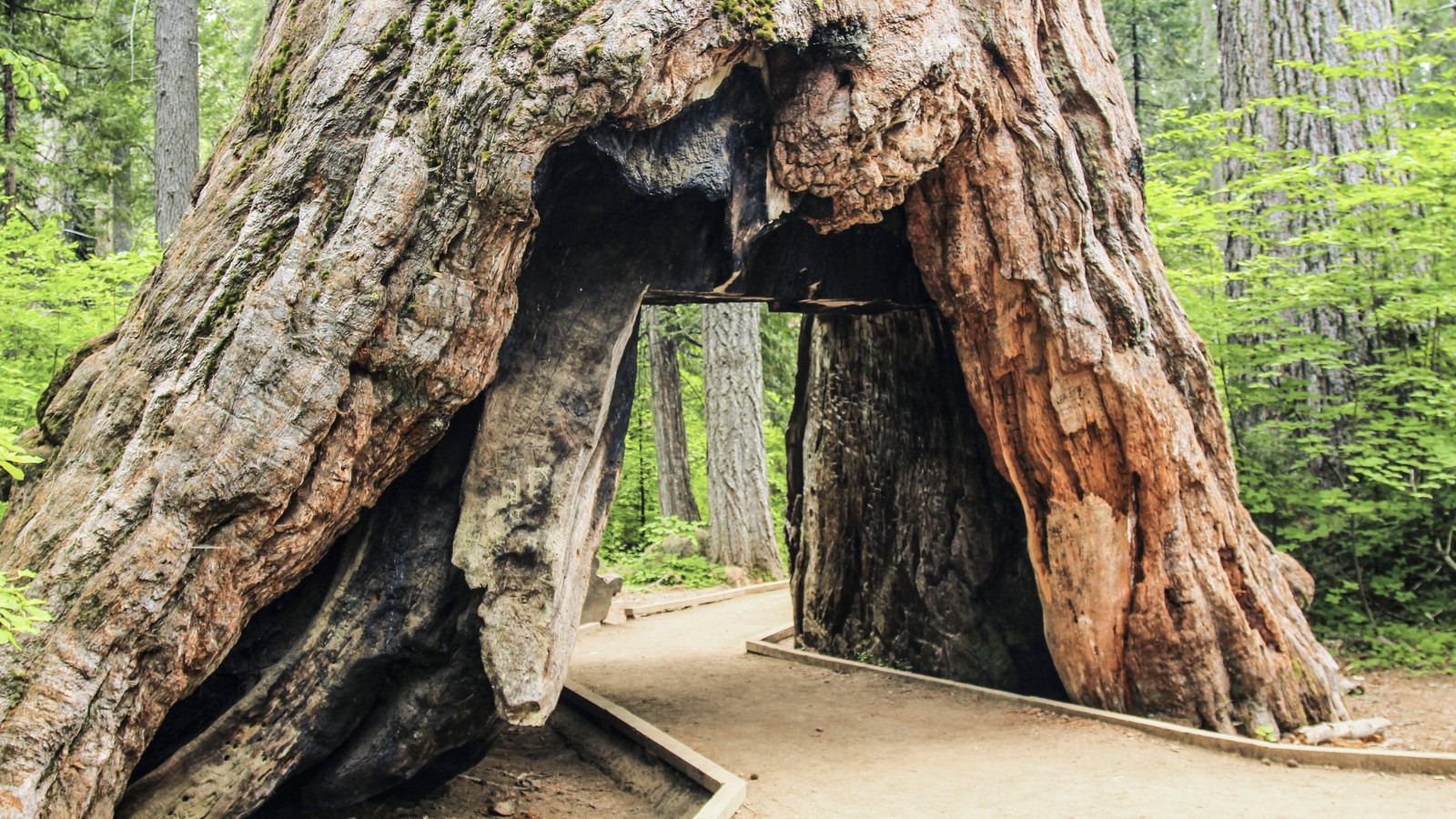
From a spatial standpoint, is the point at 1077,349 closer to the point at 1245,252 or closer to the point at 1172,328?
the point at 1172,328

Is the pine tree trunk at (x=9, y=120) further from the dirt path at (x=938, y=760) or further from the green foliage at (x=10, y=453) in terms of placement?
the green foliage at (x=10, y=453)

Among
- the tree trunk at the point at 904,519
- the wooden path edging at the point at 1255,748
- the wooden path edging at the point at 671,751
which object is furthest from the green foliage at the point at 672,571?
the wooden path edging at the point at 1255,748

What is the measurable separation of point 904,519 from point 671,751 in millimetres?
3443

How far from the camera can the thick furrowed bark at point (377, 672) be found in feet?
16.2

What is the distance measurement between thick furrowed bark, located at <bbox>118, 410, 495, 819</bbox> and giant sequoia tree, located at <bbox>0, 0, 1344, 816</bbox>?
0.14 feet

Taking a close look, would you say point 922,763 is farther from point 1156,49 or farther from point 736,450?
point 1156,49

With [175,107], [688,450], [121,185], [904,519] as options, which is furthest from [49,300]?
[688,450]

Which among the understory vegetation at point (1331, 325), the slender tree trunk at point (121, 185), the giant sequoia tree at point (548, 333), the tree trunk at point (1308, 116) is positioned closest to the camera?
the giant sequoia tree at point (548, 333)

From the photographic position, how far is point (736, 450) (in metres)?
15.4

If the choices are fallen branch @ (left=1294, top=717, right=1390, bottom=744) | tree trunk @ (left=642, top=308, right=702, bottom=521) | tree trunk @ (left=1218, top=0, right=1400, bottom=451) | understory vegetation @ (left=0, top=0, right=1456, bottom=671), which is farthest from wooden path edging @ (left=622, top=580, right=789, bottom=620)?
fallen branch @ (left=1294, top=717, right=1390, bottom=744)

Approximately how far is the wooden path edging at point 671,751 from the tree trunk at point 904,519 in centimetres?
267

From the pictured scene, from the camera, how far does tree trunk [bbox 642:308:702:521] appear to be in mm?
17000

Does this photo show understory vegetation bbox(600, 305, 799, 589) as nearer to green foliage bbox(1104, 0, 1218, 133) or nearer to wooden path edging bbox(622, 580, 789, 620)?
wooden path edging bbox(622, 580, 789, 620)

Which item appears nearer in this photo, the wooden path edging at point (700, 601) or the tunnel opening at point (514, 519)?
the tunnel opening at point (514, 519)
